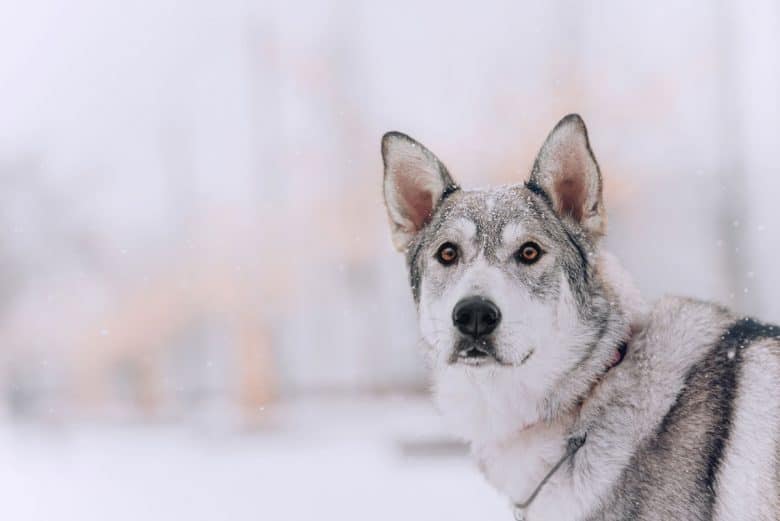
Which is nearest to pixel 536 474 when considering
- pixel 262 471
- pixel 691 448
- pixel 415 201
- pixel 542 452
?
pixel 542 452

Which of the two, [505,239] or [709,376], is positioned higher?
[505,239]

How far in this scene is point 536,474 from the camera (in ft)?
7.60

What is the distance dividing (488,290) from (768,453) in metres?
0.92

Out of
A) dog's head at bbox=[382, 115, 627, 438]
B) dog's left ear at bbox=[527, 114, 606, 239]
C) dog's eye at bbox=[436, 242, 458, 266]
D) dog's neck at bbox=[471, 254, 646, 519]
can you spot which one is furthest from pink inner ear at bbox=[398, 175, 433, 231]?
dog's neck at bbox=[471, 254, 646, 519]

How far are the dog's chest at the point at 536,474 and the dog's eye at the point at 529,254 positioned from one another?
1.87ft

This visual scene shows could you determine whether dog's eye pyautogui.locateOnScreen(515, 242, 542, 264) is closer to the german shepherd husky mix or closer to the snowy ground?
the german shepherd husky mix

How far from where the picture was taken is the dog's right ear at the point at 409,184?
2797 millimetres

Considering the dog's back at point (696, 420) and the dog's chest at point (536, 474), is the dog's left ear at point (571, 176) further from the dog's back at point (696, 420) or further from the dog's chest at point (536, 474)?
the dog's chest at point (536, 474)

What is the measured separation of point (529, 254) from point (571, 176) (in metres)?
0.33

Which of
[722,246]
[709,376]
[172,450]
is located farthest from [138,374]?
[709,376]

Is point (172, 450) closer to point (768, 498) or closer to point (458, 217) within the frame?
point (458, 217)

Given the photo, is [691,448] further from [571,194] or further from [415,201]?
[415,201]

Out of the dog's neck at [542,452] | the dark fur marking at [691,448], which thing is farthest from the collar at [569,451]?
the dark fur marking at [691,448]

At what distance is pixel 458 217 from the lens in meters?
2.67
